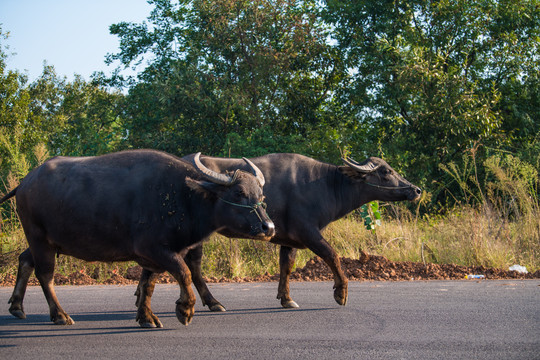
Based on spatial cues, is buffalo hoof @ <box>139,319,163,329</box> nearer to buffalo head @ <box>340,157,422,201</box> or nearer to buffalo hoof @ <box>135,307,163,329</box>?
buffalo hoof @ <box>135,307,163,329</box>

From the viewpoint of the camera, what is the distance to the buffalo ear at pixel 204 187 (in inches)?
269

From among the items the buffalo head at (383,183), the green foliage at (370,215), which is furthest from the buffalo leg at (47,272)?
the green foliage at (370,215)

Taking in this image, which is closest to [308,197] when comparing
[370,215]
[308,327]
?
[308,327]

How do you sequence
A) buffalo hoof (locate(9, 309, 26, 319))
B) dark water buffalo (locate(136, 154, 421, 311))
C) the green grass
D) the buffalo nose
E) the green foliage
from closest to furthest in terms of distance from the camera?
the buffalo nose
buffalo hoof (locate(9, 309, 26, 319))
dark water buffalo (locate(136, 154, 421, 311))
the green grass
the green foliage

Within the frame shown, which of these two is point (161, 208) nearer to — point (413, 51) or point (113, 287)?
point (113, 287)

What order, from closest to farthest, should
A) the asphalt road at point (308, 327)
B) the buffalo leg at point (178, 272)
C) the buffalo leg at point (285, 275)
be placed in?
the asphalt road at point (308, 327) < the buffalo leg at point (178, 272) < the buffalo leg at point (285, 275)

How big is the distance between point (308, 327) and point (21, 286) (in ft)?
11.6

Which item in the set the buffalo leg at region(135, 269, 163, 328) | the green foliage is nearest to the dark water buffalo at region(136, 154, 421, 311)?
the buffalo leg at region(135, 269, 163, 328)

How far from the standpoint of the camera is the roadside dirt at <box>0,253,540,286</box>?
426 inches

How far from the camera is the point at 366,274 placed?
1111cm

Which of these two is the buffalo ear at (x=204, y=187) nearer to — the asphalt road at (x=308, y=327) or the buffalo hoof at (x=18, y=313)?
the asphalt road at (x=308, y=327)

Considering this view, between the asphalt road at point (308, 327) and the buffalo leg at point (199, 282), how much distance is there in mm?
158

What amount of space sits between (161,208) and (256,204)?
3.34 ft

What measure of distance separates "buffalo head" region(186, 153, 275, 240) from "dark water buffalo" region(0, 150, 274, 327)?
0.01 m
